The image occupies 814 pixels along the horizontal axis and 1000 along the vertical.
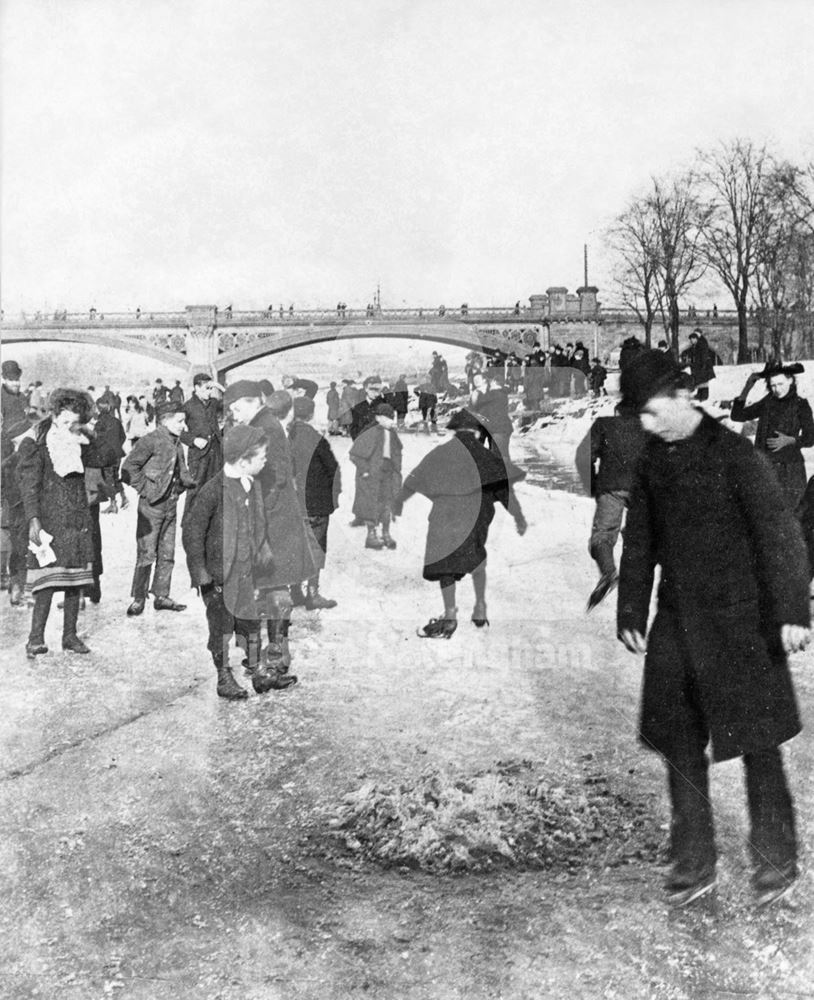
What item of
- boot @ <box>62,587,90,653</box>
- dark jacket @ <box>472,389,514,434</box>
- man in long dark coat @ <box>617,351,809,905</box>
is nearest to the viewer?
man in long dark coat @ <box>617,351,809,905</box>

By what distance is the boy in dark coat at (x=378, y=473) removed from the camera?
2004 millimetres

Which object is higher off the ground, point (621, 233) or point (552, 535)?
point (621, 233)

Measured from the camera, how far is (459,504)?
2.01 meters

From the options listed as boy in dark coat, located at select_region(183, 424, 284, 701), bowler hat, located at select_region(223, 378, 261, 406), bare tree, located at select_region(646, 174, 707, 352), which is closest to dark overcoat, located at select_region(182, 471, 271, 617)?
boy in dark coat, located at select_region(183, 424, 284, 701)

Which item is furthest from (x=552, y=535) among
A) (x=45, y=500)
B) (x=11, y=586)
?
(x=11, y=586)

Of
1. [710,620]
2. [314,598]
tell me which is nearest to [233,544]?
[314,598]

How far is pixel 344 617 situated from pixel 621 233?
1.11 m

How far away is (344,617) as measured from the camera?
6.78ft

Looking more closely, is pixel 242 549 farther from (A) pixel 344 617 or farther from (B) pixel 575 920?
(B) pixel 575 920

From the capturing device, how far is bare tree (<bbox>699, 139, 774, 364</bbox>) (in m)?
1.75

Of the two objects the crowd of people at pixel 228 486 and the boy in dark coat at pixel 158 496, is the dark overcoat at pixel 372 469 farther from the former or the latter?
the boy in dark coat at pixel 158 496

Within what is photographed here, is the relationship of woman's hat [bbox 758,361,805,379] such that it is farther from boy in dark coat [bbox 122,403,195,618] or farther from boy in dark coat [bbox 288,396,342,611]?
boy in dark coat [bbox 122,403,195,618]

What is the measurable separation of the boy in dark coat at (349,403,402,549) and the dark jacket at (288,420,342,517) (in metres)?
0.12

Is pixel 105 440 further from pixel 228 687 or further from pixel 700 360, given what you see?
pixel 700 360
